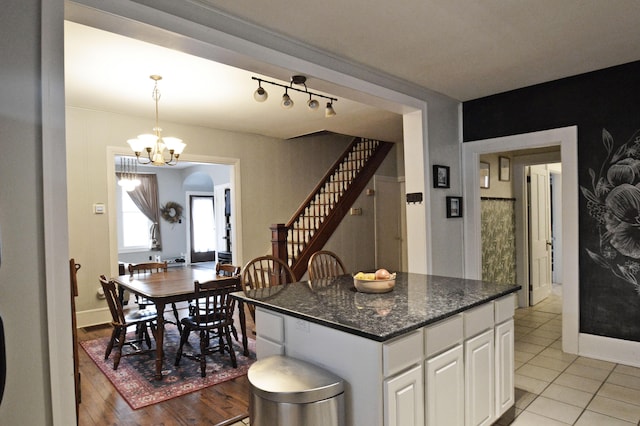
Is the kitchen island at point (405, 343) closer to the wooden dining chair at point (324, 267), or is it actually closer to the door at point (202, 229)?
the wooden dining chair at point (324, 267)

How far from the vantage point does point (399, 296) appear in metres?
2.32

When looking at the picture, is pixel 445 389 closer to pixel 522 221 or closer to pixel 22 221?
pixel 22 221

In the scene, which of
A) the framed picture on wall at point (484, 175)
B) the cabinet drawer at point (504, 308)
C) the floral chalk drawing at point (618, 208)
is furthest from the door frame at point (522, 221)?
the cabinet drawer at point (504, 308)

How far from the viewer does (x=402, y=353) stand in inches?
67.4

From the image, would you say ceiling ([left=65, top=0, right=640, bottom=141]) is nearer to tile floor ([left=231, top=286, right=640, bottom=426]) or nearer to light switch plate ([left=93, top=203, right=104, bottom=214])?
light switch plate ([left=93, top=203, right=104, bottom=214])

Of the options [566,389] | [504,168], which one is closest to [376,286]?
[566,389]

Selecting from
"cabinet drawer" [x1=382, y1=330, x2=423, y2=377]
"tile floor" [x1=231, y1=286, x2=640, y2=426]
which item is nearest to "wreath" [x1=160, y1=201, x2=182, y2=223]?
"tile floor" [x1=231, y1=286, x2=640, y2=426]

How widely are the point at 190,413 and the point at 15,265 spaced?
1.60 metres

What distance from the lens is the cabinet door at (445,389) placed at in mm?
1879

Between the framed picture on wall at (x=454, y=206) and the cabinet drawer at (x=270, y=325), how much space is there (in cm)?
275

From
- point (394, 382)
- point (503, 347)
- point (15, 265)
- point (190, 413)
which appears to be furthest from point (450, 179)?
point (15, 265)

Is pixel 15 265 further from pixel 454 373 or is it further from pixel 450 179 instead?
pixel 450 179

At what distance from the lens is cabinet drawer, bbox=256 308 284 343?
2121 mm

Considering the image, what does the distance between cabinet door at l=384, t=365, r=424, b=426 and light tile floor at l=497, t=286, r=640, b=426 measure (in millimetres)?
1089
